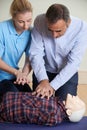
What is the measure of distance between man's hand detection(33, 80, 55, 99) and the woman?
134 mm

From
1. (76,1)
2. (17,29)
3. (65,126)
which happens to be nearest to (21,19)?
(17,29)

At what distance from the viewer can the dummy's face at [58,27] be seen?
1600 millimetres

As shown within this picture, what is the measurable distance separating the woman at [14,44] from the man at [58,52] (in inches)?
3.4

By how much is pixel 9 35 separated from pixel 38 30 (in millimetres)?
197

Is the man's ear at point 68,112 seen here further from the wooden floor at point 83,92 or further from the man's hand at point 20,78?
the wooden floor at point 83,92

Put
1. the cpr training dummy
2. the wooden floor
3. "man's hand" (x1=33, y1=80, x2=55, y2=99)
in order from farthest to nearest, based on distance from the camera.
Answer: the wooden floor, "man's hand" (x1=33, y1=80, x2=55, y2=99), the cpr training dummy

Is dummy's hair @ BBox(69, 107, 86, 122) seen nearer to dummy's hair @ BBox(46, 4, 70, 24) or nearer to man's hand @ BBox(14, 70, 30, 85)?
man's hand @ BBox(14, 70, 30, 85)

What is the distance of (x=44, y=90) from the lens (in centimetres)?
168

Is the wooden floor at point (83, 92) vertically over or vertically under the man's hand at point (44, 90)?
under

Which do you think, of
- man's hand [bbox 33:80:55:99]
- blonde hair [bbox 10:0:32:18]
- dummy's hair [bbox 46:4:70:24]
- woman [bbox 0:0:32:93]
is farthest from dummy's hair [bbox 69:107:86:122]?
blonde hair [bbox 10:0:32:18]

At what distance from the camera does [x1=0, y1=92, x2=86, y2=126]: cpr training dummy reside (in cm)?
151

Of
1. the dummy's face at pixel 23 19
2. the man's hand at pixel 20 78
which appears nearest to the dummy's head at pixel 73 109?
the man's hand at pixel 20 78

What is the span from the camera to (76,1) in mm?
2930

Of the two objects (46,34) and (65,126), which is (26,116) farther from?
(46,34)
